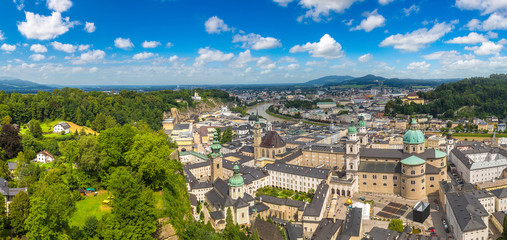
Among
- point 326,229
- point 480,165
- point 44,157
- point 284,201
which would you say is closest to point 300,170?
point 284,201

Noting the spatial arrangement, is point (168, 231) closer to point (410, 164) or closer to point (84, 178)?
point (84, 178)

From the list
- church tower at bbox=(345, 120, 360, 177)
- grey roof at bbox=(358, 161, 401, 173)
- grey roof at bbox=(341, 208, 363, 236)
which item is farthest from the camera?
church tower at bbox=(345, 120, 360, 177)

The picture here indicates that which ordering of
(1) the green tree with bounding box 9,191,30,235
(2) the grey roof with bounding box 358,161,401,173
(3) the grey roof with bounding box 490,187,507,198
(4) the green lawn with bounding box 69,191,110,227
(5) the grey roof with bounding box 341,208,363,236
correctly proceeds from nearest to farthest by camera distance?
(1) the green tree with bounding box 9,191,30,235, (4) the green lawn with bounding box 69,191,110,227, (5) the grey roof with bounding box 341,208,363,236, (3) the grey roof with bounding box 490,187,507,198, (2) the grey roof with bounding box 358,161,401,173

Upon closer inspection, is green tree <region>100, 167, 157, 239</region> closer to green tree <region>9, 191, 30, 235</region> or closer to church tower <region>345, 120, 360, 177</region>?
green tree <region>9, 191, 30, 235</region>

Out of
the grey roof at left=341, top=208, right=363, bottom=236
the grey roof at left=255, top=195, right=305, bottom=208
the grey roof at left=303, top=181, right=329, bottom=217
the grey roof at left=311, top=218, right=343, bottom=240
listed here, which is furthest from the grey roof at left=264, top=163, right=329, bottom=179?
the grey roof at left=341, top=208, right=363, bottom=236

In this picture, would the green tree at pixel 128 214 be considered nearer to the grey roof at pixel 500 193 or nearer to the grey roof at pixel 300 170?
the grey roof at pixel 300 170

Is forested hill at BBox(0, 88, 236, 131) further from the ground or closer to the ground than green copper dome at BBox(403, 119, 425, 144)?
further from the ground

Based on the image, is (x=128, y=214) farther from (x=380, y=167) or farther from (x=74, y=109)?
(x=74, y=109)
